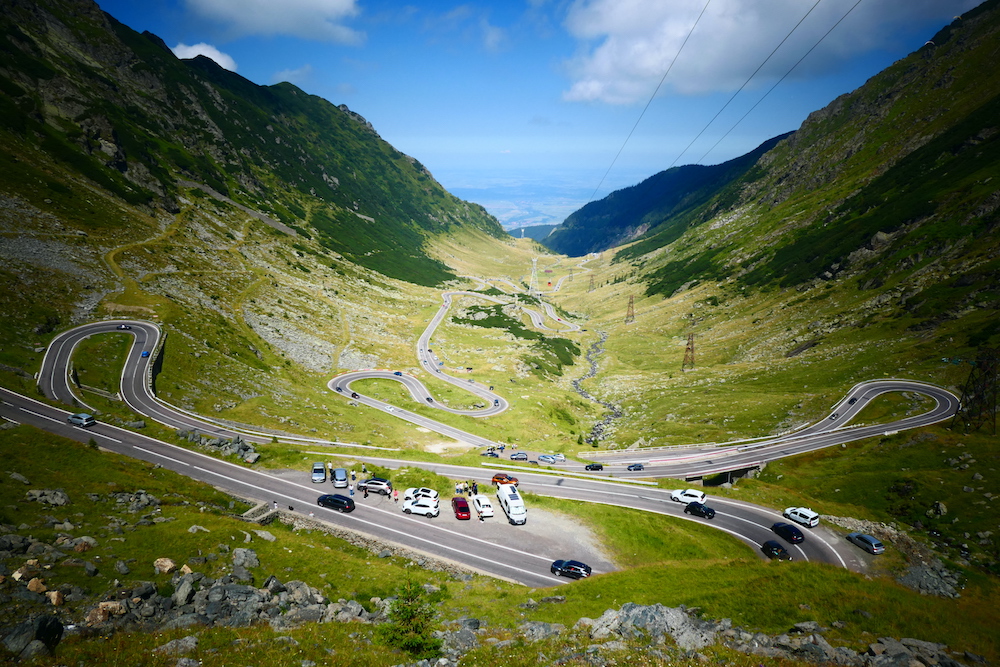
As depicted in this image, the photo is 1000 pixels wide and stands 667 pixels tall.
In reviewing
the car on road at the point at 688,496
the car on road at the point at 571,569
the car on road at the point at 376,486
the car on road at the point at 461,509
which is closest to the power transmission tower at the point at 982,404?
the car on road at the point at 688,496

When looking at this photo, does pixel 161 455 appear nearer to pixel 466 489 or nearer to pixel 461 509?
pixel 461 509

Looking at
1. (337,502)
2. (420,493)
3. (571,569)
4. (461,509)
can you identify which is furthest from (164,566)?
(571,569)

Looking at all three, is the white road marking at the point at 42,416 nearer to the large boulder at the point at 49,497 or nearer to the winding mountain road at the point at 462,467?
the winding mountain road at the point at 462,467

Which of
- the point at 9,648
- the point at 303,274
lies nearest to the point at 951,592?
the point at 9,648

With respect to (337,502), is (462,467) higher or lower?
lower

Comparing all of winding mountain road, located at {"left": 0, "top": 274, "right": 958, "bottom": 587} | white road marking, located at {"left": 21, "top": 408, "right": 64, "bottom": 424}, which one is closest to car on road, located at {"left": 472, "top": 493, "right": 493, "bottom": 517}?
winding mountain road, located at {"left": 0, "top": 274, "right": 958, "bottom": 587}
